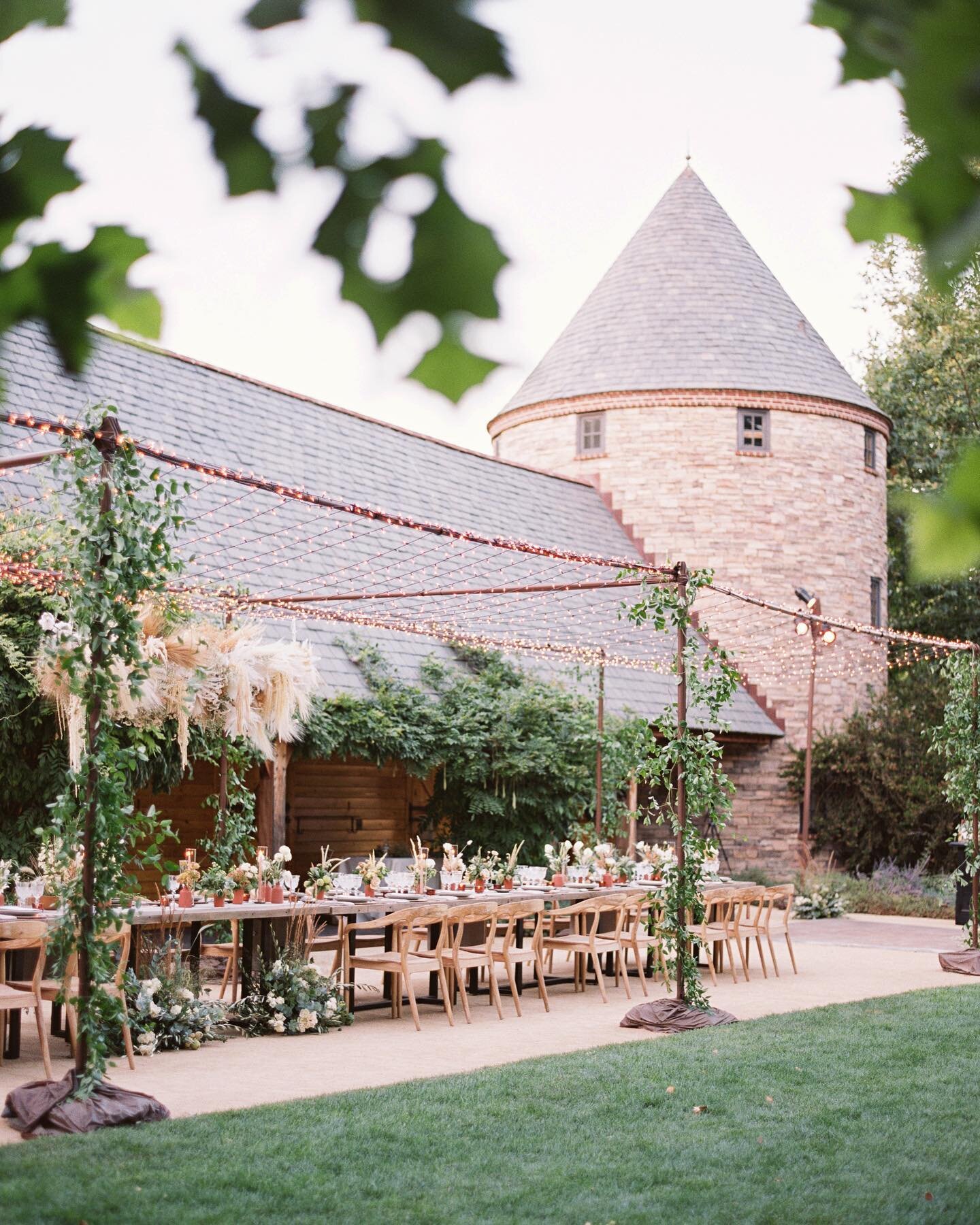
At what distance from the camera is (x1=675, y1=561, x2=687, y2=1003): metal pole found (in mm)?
9852

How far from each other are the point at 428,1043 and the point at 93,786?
3485 millimetres

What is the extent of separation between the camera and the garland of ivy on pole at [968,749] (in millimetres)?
13039

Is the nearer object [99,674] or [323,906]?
[99,674]

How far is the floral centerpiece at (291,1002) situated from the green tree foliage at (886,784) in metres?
12.1

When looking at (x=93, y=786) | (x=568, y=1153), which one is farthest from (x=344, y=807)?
(x=568, y=1153)

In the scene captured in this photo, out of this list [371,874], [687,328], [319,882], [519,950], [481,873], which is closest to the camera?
[319,882]

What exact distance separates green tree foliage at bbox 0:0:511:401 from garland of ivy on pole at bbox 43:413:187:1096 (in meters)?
5.28

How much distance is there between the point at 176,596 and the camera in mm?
10500

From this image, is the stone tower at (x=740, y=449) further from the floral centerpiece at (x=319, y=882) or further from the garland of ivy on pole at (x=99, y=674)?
the garland of ivy on pole at (x=99, y=674)

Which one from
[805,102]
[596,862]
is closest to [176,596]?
[596,862]

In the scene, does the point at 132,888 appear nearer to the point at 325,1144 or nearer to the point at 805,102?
the point at 325,1144

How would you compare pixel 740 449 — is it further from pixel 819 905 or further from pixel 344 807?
pixel 344 807

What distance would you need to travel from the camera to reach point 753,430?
74.8ft

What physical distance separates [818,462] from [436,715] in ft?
32.9
